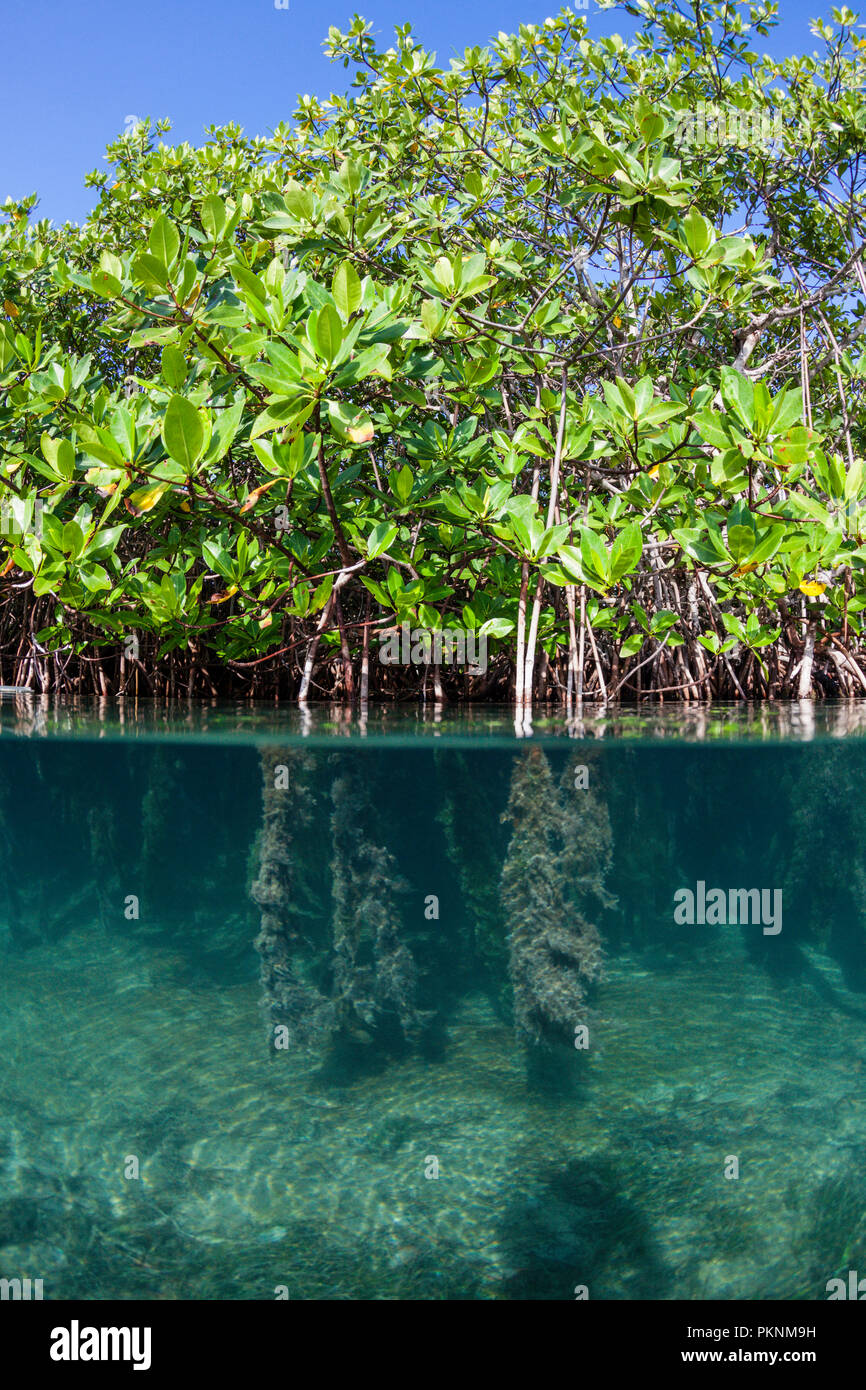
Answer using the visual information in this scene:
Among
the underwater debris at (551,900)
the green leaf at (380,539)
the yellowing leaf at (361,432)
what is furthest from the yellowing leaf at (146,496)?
the underwater debris at (551,900)

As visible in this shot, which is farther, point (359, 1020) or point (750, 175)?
point (750, 175)

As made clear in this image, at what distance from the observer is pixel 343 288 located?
323cm

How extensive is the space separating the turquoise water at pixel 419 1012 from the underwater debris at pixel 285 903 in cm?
2

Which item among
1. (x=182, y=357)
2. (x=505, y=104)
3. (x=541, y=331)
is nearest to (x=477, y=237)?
(x=505, y=104)

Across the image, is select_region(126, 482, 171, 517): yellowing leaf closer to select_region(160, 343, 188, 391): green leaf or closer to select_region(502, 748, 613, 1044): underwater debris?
select_region(160, 343, 188, 391): green leaf

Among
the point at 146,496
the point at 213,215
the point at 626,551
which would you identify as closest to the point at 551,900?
the point at 626,551

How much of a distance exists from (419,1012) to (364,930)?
0.63 metres

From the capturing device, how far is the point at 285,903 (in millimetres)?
5883

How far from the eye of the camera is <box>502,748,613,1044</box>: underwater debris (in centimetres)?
506

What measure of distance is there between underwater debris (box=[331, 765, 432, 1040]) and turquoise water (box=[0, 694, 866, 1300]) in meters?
0.03

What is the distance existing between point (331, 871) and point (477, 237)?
4.26 meters

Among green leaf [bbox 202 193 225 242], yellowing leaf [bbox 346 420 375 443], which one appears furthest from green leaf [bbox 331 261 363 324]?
green leaf [bbox 202 193 225 242]

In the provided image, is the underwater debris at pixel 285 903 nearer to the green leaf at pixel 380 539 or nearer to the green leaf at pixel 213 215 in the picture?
the green leaf at pixel 380 539
